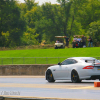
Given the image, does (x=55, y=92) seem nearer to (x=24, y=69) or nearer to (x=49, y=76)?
(x=49, y=76)

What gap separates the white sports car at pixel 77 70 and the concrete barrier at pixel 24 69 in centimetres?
1138

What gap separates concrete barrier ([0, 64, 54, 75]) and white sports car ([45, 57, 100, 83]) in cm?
1138

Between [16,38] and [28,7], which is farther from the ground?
[28,7]

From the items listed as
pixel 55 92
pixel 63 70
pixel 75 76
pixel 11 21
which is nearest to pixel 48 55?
pixel 63 70

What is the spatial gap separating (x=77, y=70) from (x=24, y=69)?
14647mm

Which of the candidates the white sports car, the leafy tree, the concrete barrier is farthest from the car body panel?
the leafy tree

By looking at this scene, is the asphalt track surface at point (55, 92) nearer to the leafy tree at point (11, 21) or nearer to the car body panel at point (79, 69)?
the car body panel at point (79, 69)

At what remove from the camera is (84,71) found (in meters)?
18.2

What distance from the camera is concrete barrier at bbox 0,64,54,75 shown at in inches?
1251

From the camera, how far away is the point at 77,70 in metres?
18.4

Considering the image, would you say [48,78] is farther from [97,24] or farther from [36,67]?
[97,24]

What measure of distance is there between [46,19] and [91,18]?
1085 centimetres

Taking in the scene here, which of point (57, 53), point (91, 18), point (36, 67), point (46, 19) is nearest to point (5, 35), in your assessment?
point (46, 19)

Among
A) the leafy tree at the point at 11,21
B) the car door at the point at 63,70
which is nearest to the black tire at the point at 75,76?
the car door at the point at 63,70
